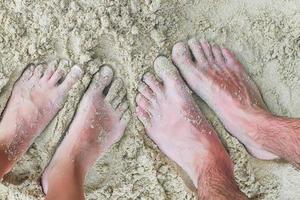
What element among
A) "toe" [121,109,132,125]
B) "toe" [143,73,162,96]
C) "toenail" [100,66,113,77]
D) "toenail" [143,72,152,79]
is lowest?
"toe" [121,109,132,125]

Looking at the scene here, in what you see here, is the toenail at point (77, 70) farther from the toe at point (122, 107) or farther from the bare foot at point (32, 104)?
the toe at point (122, 107)

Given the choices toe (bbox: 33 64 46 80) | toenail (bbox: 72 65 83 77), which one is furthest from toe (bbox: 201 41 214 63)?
toe (bbox: 33 64 46 80)

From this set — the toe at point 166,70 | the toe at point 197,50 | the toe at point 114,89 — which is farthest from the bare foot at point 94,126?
the toe at point 197,50

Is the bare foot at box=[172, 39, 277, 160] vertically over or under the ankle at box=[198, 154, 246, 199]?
over

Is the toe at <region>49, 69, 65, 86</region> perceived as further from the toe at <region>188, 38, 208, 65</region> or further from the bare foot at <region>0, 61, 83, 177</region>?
the toe at <region>188, 38, 208, 65</region>

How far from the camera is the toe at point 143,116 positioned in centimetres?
165

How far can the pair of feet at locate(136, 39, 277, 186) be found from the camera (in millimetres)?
1613

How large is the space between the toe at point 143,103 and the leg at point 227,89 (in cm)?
13

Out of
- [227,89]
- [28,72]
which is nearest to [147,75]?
[227,89]

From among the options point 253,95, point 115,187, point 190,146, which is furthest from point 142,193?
point 253,95

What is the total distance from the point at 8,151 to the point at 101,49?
15.7 inches

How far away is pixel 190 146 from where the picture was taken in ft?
5.35

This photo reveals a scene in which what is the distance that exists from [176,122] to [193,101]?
8cm

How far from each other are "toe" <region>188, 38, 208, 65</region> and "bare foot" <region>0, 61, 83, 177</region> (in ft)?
1.20
